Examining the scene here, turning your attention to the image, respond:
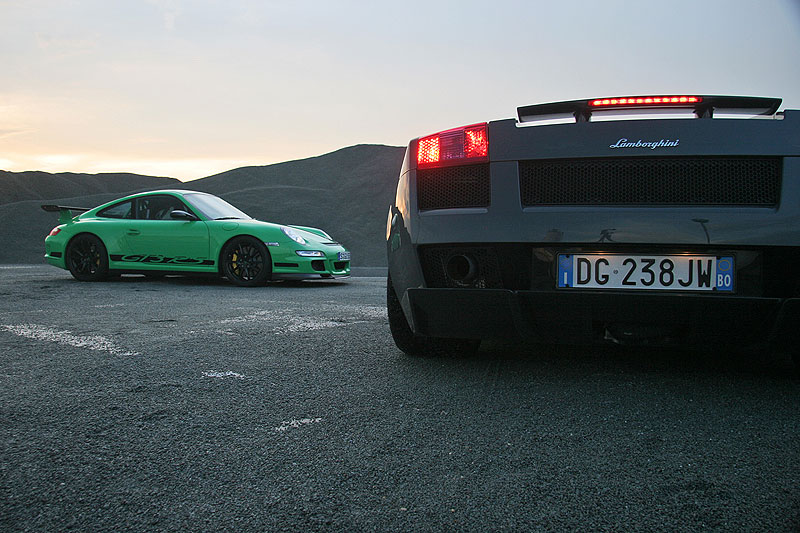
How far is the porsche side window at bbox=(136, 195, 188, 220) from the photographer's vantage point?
8.87 metres

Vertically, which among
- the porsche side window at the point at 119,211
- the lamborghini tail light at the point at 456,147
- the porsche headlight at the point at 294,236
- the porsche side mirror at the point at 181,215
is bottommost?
the porsche headlight at the point at 294,236

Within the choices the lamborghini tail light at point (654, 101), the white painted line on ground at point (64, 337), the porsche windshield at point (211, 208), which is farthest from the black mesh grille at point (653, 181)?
the porsche windshield at point (211, 208)

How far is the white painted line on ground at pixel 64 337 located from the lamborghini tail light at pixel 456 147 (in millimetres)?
1826

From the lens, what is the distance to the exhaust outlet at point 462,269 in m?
2.71

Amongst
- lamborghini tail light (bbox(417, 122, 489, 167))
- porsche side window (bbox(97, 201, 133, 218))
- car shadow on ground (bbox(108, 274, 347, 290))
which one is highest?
lamborghini tail light (bbox(417, 122, 489, 167))

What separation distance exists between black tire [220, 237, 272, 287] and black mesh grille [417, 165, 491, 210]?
18.3 feet

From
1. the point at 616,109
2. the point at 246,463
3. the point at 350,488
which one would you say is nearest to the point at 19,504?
the point at 246,463

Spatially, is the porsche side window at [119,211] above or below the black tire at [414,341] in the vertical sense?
above

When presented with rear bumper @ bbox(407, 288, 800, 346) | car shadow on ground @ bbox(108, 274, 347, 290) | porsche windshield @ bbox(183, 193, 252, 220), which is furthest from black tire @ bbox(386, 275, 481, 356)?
porsche windshield @ bbox(183, 193, 252, 220)

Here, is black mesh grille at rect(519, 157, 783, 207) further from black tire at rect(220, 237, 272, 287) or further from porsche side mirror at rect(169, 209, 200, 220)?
porsche side mirror at rect(169, 209, 200, 220)

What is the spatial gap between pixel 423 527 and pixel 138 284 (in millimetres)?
7579

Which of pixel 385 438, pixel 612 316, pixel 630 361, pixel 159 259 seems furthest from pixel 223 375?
pixel 159 259

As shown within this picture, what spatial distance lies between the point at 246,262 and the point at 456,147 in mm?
5888

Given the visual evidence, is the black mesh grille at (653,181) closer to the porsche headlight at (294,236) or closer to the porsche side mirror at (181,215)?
the porsche headlight at (294,236)
